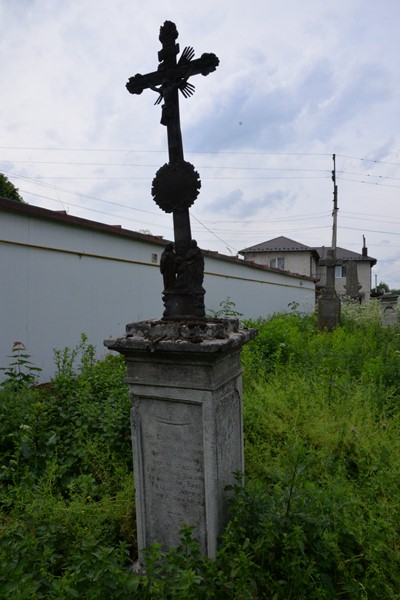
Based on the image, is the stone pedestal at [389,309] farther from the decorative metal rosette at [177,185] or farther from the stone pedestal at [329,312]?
the decorative metal rosette at [177,185]

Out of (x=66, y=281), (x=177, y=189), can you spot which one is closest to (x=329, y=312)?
(x=66, y=281)

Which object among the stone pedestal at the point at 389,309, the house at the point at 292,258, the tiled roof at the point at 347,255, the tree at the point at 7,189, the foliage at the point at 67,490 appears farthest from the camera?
the tiled roof at the point at 347,255

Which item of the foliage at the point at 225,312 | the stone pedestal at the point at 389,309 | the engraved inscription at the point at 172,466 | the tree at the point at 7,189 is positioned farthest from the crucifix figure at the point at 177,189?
the tree at the point at 7,189

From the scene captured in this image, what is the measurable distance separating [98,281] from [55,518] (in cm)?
453

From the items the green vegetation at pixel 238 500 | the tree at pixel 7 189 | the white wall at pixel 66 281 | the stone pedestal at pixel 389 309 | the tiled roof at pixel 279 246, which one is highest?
the tree at pixel 7 189

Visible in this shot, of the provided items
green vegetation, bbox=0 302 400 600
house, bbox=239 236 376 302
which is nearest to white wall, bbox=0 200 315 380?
green vegetation, bbox=0 302 400 600

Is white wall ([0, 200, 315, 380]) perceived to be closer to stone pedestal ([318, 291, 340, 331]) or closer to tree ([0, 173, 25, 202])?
stone pedestal ([318, 291, 340, 331])

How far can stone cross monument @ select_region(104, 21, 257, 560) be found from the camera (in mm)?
2166

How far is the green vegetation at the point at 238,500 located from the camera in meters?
1.84

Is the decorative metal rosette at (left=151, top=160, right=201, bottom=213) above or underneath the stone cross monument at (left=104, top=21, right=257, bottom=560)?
above

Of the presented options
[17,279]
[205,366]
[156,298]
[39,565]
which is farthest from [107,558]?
[156,298]

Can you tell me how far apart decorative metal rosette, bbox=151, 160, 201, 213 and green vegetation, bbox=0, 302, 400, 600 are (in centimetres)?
159

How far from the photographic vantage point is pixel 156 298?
8305 millimetres

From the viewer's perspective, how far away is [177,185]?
7.66 feet
